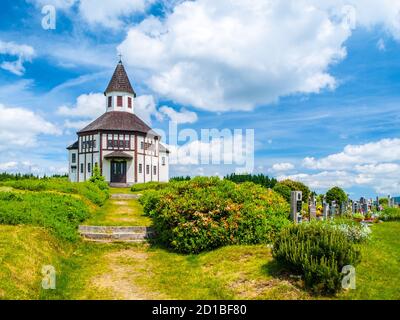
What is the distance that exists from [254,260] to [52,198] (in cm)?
1177

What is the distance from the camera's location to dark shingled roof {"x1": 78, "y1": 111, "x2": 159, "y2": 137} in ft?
160

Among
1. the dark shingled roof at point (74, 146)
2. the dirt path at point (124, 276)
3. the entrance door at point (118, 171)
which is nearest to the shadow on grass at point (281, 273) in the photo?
the dirt path at point (124, 276)

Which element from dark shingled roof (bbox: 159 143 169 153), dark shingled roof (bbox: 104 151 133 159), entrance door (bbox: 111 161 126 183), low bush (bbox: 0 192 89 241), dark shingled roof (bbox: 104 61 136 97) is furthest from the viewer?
dark shingled roof (bbox: 159 143 169 153)

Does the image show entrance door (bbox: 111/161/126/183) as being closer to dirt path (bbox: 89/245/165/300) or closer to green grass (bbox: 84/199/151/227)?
green grass (bbox: 84/199/151/227)

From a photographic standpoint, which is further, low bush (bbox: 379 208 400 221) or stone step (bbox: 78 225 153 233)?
low bush (bbox: 379 208 400 221)

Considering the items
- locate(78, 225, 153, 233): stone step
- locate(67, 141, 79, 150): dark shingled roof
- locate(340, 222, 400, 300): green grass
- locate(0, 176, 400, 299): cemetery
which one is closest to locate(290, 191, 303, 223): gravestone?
locate(0, 176, 400, 299): cemetery

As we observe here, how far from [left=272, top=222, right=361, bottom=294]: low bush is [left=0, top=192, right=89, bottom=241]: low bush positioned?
27.4 ft

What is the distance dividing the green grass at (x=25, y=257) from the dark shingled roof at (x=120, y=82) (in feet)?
139

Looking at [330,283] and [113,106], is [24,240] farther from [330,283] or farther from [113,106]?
[113,106]

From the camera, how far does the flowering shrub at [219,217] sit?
41.9 feet

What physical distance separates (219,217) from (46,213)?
710 centimetres

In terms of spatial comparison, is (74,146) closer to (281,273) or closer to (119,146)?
(119,146)

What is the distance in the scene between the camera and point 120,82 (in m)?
54.8

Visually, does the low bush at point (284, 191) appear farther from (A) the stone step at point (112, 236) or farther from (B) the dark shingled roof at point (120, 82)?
(B) the dark shingled roof at point (120, 82)
